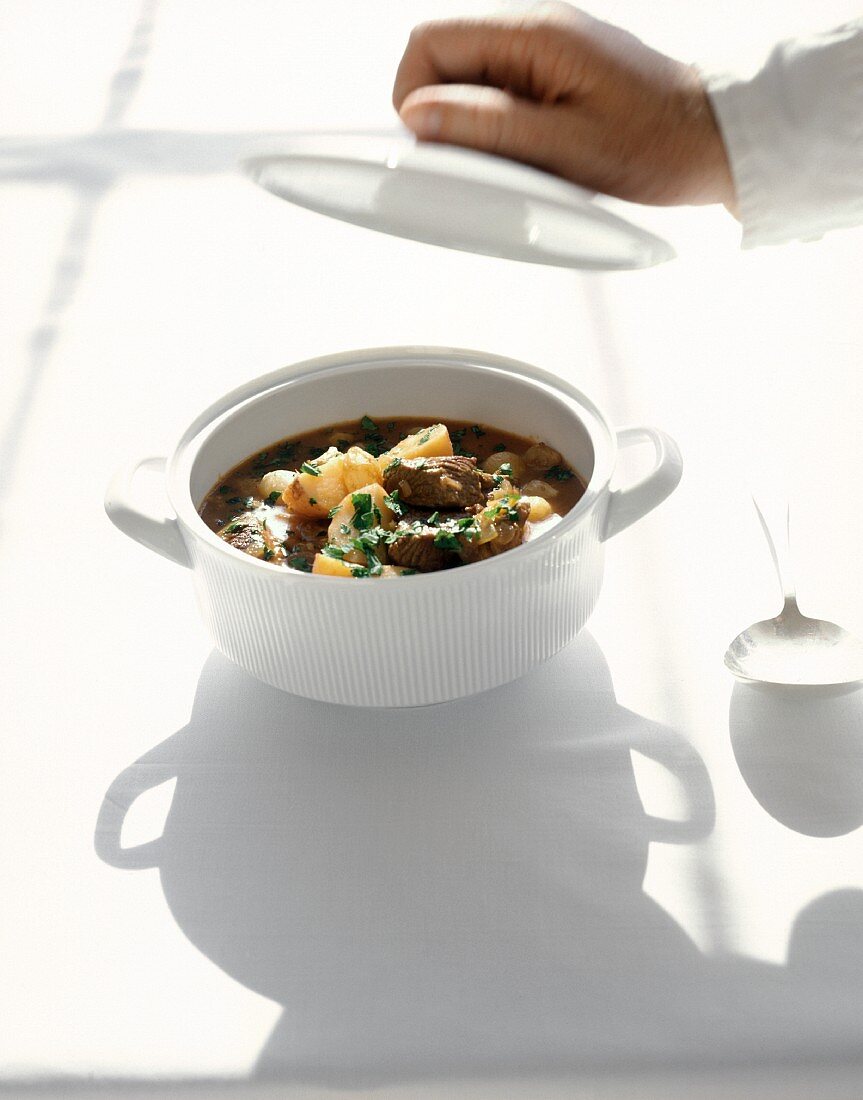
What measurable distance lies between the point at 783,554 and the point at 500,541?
37 centimetres

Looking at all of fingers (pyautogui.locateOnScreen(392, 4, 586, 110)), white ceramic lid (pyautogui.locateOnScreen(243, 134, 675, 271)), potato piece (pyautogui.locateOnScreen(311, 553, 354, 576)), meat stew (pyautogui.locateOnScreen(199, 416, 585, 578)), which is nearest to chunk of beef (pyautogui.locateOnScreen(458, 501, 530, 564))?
meat stew (pyautogui.locateOnScreen(199, 416, 585, 578))

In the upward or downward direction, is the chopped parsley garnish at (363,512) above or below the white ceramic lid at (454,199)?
below

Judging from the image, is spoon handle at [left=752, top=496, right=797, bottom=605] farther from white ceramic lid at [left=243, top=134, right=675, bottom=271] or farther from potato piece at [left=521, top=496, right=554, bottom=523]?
white ceramic lid at [left=243, top=134, right=675, bottom=271]

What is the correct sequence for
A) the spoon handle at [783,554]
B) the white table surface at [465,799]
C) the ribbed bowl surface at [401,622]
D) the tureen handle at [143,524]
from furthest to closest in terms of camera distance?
the spoon handle at [783,554]
the tureen handle at [143,524]
the ribbed bowl surface at [401,622]
the white table surface at [465,799]

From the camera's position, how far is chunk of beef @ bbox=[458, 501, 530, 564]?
1068mm

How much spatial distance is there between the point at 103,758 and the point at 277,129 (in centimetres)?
183

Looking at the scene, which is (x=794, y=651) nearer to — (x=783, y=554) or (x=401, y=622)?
(x=783, y=554)

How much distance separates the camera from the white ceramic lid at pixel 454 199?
89 cm

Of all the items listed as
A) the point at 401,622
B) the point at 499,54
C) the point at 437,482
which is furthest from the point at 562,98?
the point at 401,622

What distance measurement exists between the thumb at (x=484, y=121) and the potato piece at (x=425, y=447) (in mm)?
333

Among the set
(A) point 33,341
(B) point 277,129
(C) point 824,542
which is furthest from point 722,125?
(B) point 277,129

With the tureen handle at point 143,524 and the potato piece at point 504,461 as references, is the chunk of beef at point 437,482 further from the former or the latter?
the tureen handle at point 143,524

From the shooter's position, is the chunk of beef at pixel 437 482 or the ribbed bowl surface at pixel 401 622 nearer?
the ribbed bowl surface at pixel 401 622

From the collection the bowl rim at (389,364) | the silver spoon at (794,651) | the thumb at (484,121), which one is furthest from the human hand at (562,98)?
the silver spoon at (794,651)
